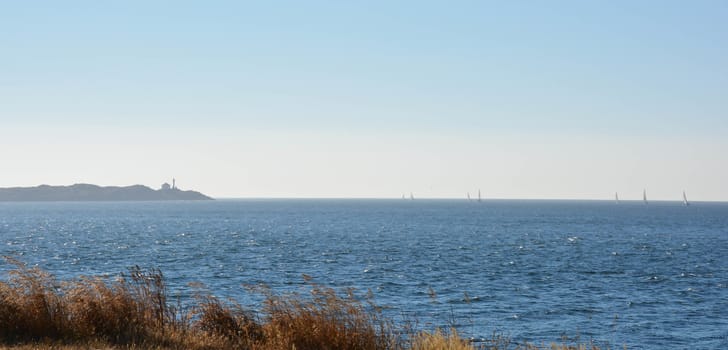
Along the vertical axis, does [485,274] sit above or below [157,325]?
below

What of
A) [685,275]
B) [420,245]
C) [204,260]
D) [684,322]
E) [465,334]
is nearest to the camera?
[465,334]

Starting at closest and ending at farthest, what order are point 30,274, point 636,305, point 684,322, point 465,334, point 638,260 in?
point 30,274 < point 465,334 < point 684,322 < point 636,305 < point 638,260

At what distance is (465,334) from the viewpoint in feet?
87.5

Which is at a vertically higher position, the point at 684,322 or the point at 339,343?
the point at 339,343

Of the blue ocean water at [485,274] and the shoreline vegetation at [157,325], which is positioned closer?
the shoreline vegetation at [157,325]

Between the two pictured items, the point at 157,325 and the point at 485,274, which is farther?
the point at 485,274

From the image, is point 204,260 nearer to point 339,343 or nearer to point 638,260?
point 638,260

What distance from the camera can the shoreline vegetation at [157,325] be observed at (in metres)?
11.6

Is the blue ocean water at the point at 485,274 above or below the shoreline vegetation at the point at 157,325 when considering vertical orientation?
below

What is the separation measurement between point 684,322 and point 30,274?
2948cm

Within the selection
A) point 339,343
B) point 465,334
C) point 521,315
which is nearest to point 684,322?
point 521,315

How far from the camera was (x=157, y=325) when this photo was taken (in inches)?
496

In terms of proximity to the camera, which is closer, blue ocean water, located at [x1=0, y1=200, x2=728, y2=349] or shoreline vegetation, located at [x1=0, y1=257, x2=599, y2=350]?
shoreline vegetation, located at [x1=0, y1=257, x2=599, y2=350]

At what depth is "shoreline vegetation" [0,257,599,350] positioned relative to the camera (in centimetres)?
1159
